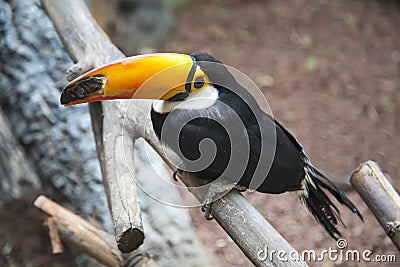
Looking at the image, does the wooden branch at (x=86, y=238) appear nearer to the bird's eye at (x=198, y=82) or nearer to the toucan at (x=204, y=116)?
the toucan at (x=204, y=116)

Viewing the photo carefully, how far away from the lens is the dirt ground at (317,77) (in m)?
2.62

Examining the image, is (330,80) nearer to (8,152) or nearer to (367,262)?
(367,262)

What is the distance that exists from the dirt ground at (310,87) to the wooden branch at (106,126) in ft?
2.40

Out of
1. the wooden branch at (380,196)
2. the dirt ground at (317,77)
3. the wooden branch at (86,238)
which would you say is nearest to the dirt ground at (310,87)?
the dirt ground at (317,77)

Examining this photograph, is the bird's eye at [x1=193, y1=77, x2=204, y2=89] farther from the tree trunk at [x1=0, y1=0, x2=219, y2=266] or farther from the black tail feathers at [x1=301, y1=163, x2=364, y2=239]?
the tree trunk at [x1=0, y1=0, x2=219, y2=266]

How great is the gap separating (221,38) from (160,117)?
2.71m

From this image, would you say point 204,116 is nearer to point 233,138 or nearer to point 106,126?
point 233,138

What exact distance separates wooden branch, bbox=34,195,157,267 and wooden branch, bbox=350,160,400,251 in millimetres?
664

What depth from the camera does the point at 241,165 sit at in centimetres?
155

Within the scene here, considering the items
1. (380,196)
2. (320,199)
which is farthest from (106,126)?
(380,196)

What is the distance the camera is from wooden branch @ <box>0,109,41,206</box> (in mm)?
2348

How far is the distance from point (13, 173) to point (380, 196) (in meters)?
1.41

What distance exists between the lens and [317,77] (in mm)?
3701

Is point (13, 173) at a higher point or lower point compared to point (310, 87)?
higher
